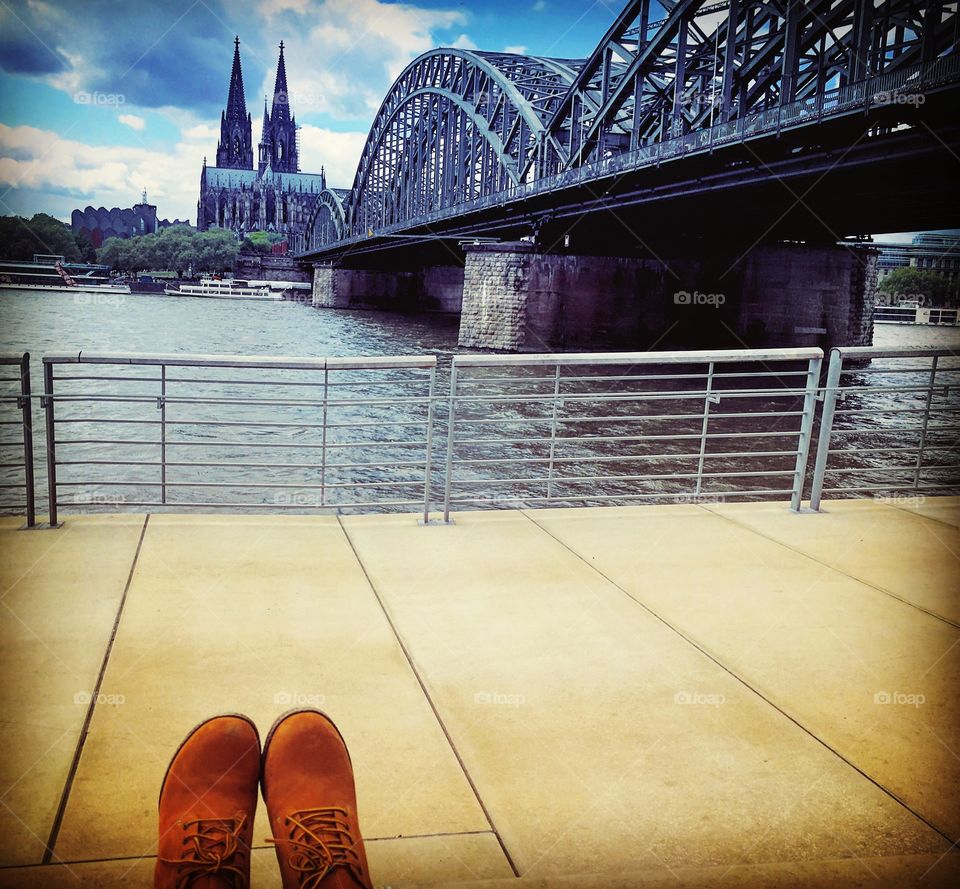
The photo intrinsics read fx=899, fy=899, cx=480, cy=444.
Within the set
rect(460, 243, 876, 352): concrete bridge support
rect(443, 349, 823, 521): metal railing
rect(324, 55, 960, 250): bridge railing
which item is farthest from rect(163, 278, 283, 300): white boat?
Result: rect(443, 349, 823, 521): metal railing

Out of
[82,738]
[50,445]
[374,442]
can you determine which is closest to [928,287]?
[82,738]

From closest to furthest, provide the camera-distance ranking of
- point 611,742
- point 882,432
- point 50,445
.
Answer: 1. point 611,742
2. point 50,445
3. point 882,432

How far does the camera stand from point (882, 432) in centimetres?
1264

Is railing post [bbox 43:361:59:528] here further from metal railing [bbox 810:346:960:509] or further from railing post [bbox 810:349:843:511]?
railing post [bbox 810:349:843:511]

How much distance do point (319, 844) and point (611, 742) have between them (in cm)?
133

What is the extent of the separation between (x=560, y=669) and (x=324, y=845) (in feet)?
5.76

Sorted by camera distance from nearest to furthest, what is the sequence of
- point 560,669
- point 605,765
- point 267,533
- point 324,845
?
point 324,845 < point 605,765 < point 560,669 < point 267,533

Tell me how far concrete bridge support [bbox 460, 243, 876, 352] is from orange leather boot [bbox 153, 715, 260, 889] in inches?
1347

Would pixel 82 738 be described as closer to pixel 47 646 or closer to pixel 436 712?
pixel 47 646

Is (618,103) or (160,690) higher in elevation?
(618,103)

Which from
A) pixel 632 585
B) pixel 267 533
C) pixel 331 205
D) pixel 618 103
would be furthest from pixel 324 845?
pixel 331 205

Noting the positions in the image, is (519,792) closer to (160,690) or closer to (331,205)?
(160,690)

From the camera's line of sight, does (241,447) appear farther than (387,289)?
No

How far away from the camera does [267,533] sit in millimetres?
5535
